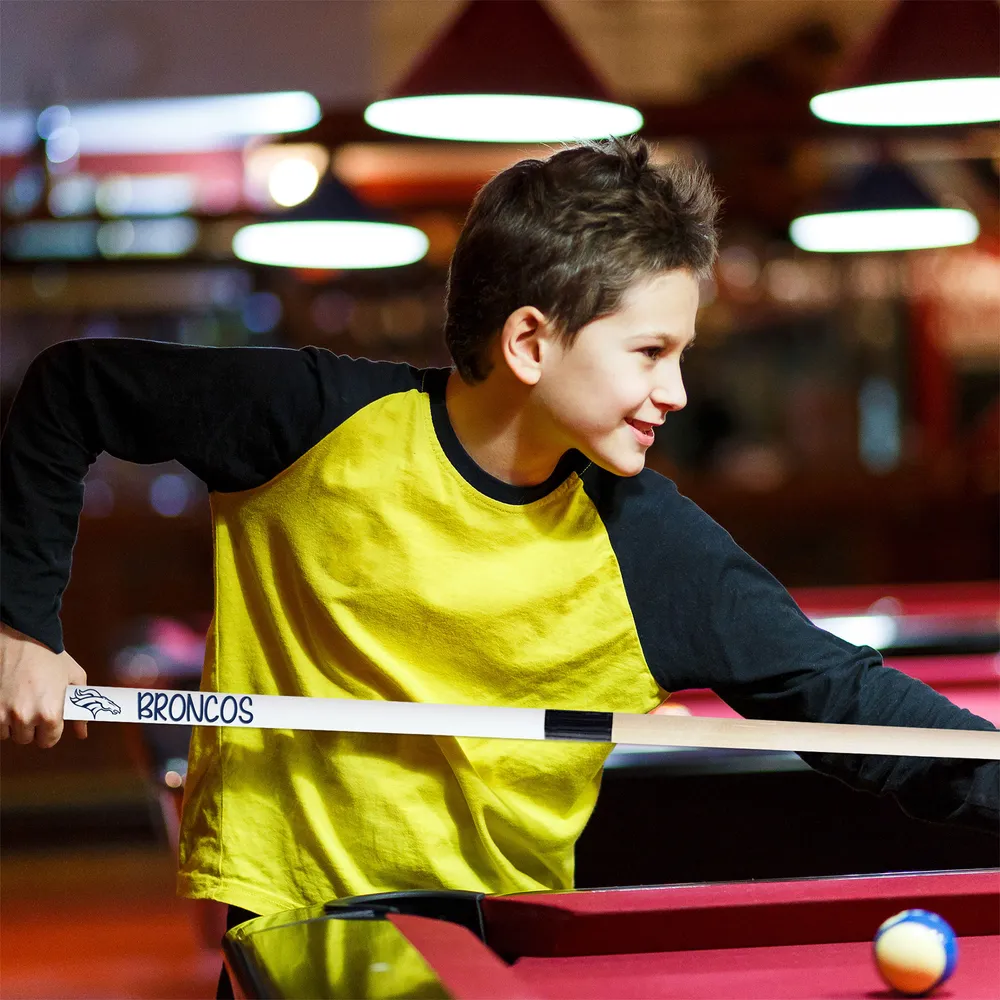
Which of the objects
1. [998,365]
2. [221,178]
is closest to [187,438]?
[221,178]

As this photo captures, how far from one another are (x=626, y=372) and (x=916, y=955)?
2.23 feet

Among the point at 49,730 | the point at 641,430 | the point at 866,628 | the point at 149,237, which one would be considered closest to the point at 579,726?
the point at 641,430

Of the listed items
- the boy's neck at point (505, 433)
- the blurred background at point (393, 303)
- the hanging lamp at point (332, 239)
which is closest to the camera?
the boy's neck at point (505, 433)

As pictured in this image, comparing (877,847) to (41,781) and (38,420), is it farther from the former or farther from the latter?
(41,781)

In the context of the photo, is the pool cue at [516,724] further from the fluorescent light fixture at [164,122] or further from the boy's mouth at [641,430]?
the fluorescent light fixture at [164,122]

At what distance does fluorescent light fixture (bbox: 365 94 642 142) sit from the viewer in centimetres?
294

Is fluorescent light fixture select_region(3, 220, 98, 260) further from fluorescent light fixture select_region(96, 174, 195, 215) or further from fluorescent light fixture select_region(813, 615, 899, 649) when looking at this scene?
fluorescent light fixture select_region(813, 615, 899, 649)

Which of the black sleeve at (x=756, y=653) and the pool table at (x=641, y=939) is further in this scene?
the black sleeve at (x=756, y=653)

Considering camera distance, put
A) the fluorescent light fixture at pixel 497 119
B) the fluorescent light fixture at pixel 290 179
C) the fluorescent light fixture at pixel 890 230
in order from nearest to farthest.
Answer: the fluorescent light fixture at pixel 497 119
the fluorescent light fixture at pixel 890 230
the fluorescent light fixture at pixel 290 179

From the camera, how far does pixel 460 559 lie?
1725 mm

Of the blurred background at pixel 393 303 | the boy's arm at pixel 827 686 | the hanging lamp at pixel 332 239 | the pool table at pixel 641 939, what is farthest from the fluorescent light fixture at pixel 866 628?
the pool table at pixel 641 939

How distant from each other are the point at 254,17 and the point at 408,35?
1498 millimetres

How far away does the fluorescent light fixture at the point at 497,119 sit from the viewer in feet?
9.63

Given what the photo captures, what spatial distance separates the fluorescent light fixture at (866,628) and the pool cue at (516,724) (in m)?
2.16
